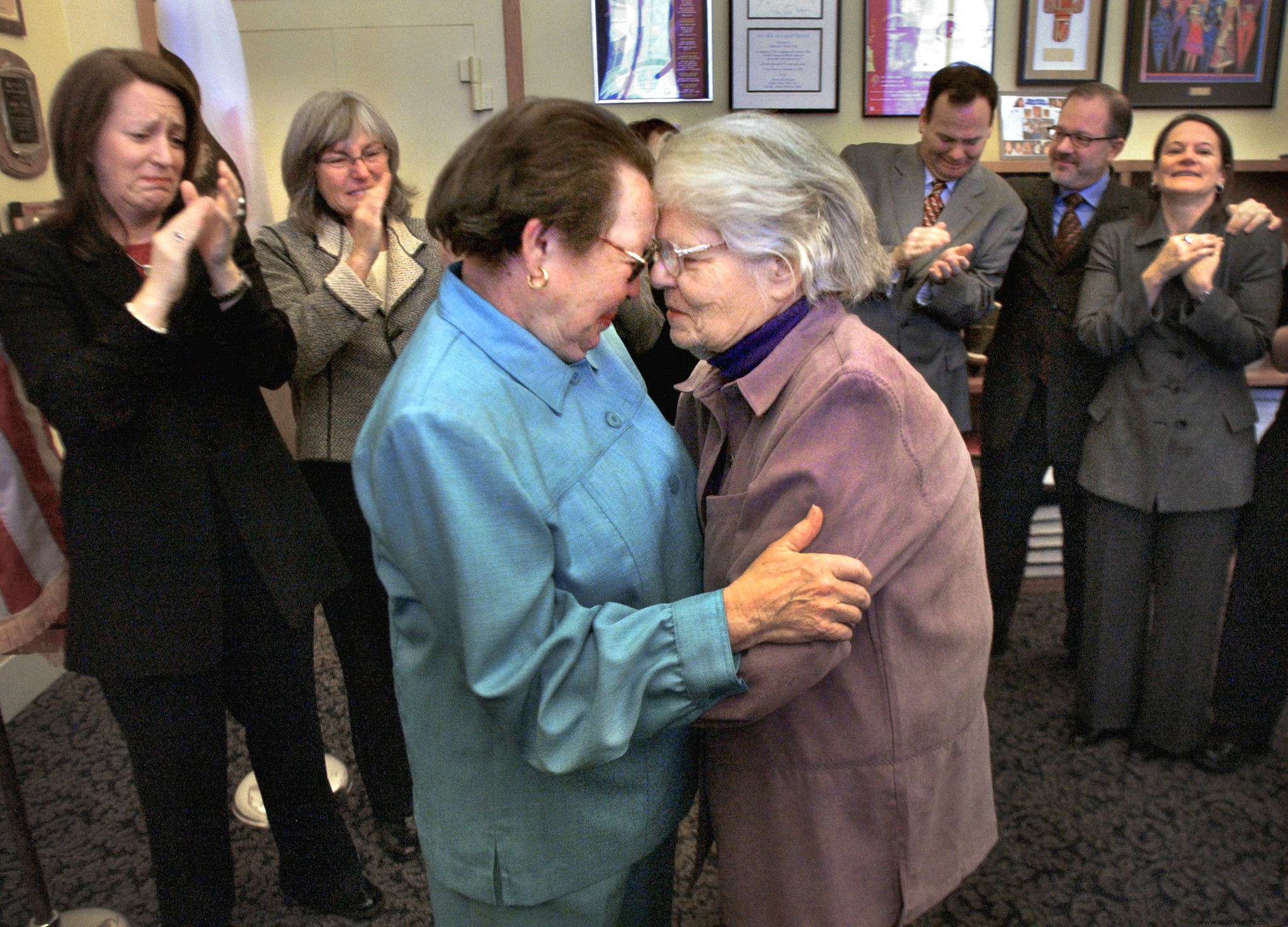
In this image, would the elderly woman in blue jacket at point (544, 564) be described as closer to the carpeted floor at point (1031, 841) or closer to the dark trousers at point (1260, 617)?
the carpeted floor at point (1031, 841)

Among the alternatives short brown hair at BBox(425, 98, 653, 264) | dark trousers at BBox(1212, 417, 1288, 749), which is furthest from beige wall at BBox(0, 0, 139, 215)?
dark trousers at BBox(1212, 417, 1288, 749)

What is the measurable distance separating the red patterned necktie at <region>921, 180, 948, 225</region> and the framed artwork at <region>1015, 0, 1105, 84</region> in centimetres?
180

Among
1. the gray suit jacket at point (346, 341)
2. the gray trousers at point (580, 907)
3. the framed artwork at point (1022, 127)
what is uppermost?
the framed artwork at point (1022, 127)

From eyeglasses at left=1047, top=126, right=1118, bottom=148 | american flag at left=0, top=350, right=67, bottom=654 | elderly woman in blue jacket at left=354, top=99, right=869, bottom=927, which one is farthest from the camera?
eyeglasses at left=1047, top=126, right=1118, bottom=148

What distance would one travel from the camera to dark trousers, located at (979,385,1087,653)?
3.08 metres

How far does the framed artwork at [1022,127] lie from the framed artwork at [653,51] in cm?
138

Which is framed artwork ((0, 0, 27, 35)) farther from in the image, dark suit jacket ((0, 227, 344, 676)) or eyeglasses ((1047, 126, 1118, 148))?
eyeglasses ((1047, 126, 1118, 148))

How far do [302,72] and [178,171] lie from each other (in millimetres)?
3112

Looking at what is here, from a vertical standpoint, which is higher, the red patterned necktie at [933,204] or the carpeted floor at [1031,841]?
the red patterned necktie at [933,204]

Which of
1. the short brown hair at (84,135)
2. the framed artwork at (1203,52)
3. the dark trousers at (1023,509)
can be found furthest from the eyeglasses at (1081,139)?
the short brown hair at (84,135)

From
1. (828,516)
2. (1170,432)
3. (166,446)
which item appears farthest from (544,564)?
(1170,432)

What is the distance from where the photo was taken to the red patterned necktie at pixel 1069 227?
302 cm

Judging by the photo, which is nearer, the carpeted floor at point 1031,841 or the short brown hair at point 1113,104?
the carpeted floor at point 1031,841

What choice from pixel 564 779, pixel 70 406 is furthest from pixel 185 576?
pixel 564 779
